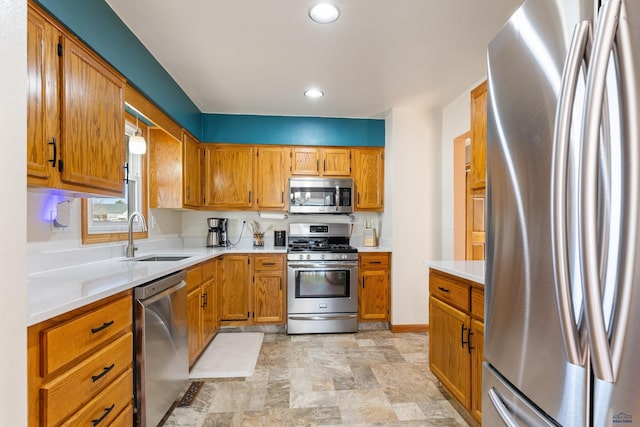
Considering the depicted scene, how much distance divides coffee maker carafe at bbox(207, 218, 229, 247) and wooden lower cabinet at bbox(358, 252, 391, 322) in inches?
66.0

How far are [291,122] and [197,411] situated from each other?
9.87 ft

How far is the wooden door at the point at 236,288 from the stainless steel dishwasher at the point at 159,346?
45.3 inches

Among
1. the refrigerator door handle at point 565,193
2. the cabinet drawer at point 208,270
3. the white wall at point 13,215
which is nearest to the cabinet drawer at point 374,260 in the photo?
the cabinet drawer at point 208,270

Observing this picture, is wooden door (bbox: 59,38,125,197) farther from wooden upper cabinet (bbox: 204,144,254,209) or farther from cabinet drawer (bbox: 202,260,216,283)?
wooden upper cabinet (bbox: 204,144,254,209)

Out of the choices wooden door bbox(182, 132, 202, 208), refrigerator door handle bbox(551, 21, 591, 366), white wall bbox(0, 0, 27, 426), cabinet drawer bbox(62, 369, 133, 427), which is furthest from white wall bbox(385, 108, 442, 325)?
white wall bbox(0, 0, 27, 426)

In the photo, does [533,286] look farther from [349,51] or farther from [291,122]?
[291,122]

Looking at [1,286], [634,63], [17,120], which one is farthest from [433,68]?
[1,286]

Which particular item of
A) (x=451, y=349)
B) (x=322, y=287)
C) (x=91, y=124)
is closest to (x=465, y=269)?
(x=451, y=349)

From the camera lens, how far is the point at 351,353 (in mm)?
2818

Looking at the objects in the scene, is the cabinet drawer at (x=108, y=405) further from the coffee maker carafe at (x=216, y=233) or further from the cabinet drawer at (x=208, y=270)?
the coffee maker carafe at (x=216, y=233)

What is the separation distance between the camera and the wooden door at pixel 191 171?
3029mm

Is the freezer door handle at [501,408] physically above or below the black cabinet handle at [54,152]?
below

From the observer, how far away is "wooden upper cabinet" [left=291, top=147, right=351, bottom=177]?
3678mm

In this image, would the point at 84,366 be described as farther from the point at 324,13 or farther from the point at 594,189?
the point at 324,13
